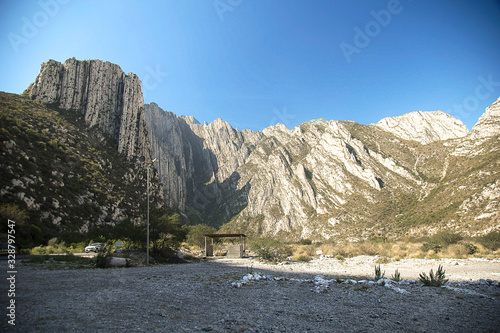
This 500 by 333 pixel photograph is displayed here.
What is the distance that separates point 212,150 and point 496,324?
550 feet

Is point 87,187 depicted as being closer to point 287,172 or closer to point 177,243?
point 177,243

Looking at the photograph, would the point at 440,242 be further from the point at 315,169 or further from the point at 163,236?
the point at 315,169

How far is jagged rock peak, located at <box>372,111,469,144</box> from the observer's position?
10638 centimetres

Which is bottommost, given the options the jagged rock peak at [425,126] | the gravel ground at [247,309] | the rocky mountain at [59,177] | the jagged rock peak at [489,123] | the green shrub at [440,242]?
the green shrub at [440,242]

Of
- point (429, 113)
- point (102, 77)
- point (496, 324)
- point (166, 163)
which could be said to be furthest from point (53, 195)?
point (429, 113)

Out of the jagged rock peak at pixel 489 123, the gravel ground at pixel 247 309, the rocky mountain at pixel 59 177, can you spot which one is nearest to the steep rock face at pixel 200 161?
the rocky mountain at pixel 59 177

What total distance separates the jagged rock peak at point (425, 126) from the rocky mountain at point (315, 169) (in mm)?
483

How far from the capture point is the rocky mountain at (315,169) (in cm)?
5778

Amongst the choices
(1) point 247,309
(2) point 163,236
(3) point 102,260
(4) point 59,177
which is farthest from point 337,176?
(1) point 247,309

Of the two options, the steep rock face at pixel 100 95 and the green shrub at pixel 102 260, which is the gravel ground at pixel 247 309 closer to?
the green shrub at pixel 102 260

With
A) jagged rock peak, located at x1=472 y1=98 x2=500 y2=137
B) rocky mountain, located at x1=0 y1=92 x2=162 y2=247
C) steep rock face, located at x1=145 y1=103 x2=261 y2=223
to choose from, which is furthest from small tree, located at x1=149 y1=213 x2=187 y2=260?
steep rock face, located at x1=145 y1=103 x2=261 y2=223

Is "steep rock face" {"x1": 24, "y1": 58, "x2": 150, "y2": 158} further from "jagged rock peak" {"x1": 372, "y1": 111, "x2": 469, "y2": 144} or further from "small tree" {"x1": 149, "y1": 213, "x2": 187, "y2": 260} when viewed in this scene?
"jagged rock peak" {"x1": 372, "y1": 111, "x2": 469, "y2": 144}

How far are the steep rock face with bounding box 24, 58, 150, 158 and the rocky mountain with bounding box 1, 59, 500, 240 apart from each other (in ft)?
1.06

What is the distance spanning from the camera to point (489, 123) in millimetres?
70375
